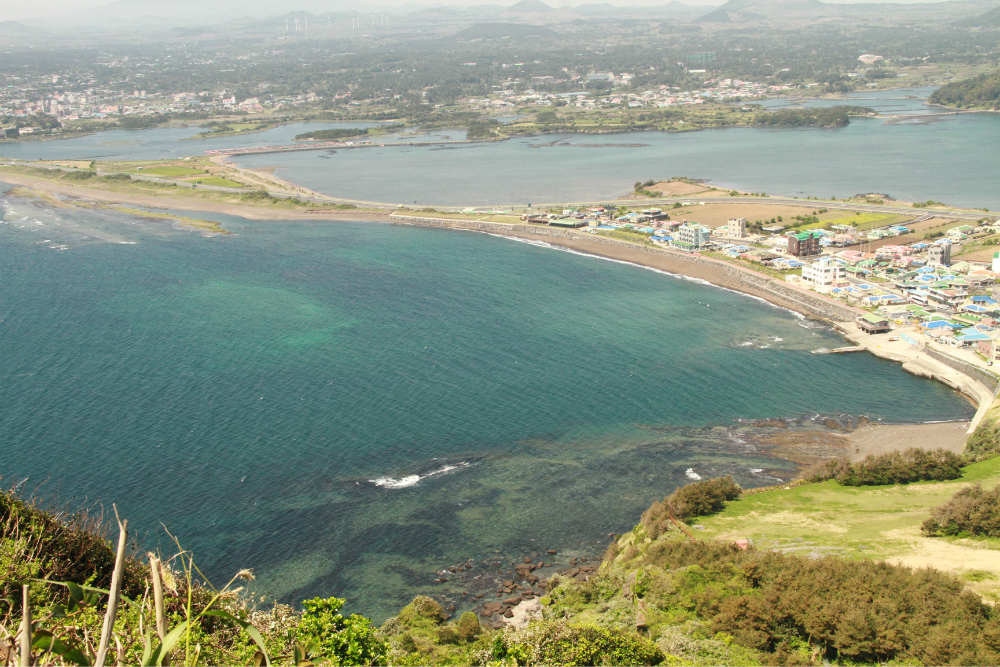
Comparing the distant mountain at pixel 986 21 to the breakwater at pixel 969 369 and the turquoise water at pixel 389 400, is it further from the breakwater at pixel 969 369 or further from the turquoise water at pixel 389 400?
the breakwater at pixel 969 369

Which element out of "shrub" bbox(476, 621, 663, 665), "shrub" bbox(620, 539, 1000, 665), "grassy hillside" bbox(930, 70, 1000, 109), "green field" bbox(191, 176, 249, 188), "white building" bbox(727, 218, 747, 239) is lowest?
"shrub" bbox(620, 539, 1000, 665)

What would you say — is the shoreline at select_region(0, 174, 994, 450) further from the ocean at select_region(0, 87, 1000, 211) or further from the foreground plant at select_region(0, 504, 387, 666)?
the foreground plant at select_region(0, 504, 387, 666)

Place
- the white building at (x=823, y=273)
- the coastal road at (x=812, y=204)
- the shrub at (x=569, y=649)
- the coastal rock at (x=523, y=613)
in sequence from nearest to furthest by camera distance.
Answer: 1. the shrub at (x=569, y=649)
2. the coastal rock at (x=523, y=613)
3. the white building at (x=823, y=273)
4. the coastal road at (x=812, y=204)

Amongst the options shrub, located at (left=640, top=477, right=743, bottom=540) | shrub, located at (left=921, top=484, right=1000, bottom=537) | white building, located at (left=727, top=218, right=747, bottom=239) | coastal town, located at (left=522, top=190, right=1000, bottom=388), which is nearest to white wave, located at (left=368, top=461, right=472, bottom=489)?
shrub, located at (left=640, top=477, right=743, bottom=540)

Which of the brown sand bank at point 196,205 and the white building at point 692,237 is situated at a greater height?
the brown sand bank at point 196,205

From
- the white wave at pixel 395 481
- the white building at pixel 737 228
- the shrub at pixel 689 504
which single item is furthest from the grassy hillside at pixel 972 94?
the white wave at pixel 395 481

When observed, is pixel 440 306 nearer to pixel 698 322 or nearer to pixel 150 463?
pixel 698 322
